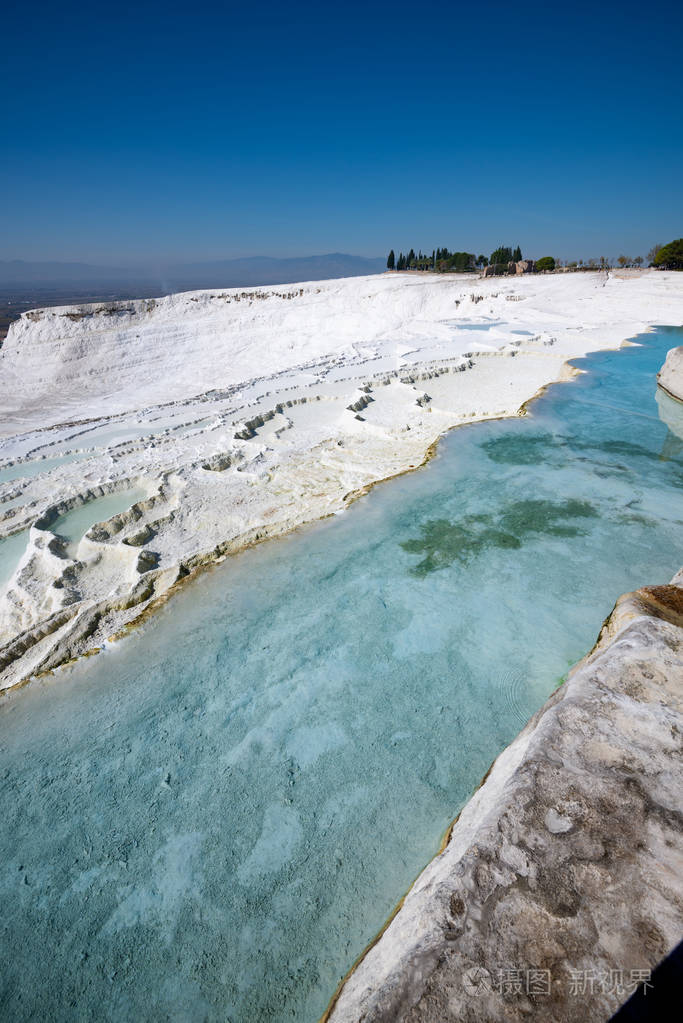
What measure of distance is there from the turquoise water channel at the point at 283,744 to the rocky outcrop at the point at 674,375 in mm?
6380

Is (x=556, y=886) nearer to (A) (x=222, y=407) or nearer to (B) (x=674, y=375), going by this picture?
(A) (x=222, y=407)

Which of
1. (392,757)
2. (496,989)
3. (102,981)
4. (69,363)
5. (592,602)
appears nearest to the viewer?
(496,989)

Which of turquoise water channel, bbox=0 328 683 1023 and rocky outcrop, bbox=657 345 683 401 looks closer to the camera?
turquoise water channel, bbox=0 328 683 1023

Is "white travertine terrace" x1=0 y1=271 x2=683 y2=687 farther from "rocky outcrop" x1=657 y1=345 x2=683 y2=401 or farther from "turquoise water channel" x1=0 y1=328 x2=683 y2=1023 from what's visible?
"rocky outcrop" x1=657 y1=345 x2=683 y2=401

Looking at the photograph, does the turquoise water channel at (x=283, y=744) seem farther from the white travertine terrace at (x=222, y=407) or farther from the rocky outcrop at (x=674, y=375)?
the rocky outcrop at (x=674, y=375)

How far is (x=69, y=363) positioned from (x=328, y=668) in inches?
900

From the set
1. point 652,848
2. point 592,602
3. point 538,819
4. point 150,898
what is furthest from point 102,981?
point 592,602

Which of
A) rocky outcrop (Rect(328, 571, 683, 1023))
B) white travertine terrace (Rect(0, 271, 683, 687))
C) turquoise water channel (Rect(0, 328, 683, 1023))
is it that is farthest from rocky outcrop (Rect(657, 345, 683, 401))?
rocky outcrop (Rect(328, 571, 683, 1023))

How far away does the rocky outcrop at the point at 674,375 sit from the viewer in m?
11.5

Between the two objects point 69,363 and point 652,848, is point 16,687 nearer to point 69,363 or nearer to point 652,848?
point 652,848

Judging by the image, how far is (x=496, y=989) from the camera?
1.72 metres

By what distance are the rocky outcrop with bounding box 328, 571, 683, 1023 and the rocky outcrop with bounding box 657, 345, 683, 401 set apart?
37.1 feet

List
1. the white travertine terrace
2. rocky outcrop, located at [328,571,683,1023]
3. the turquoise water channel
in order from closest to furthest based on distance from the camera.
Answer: rocky outcrop, located at [328,571,683,1023], the turquoise water channel, the white travertine terrace

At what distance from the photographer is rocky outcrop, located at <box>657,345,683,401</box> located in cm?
1152
